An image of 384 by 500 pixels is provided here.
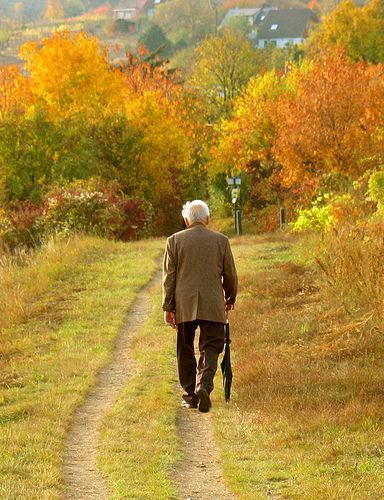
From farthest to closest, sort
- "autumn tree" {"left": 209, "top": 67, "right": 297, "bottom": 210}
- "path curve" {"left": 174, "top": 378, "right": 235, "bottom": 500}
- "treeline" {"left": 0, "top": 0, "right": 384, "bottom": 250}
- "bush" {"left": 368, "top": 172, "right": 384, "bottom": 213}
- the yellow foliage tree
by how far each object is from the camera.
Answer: "autumn tree" {"left": 209, "top": 67, "right": 297, "bottom": 210} < the yellow foliage tree < "treeline" {"left": 0, "top": 0, "right": 384, "bottom": 250} < "bush" {"left": 368, "top": 172, "right": 384, "bottom": 213} < "path curve" {"left": 174, "top": 378, "right": 235, "bottom": 500}

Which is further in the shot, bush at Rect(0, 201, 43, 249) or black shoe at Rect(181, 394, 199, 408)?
bush at Rect(0, 201, 43, 249)

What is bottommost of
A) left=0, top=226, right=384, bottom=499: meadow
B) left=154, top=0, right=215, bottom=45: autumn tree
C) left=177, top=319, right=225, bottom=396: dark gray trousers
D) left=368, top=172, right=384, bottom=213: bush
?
left=0, top=226, right=384, bottom=499: meadow

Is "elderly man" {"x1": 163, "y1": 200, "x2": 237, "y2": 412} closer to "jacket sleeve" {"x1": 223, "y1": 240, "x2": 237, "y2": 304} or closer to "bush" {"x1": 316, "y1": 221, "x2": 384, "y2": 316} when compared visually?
"jacket sleeve" {"x1": 223, "y1": 240, "x2": 237, "y2": 304}

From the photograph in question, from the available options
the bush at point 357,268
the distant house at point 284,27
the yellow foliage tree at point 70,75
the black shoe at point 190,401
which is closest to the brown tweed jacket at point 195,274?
the black shoe at point 190,401

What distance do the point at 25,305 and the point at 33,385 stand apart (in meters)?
6.11

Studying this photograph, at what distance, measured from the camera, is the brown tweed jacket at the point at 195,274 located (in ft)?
36.1

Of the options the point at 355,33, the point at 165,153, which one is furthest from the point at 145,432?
the point at 355,33

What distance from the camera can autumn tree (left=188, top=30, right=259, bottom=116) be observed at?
7619 centimetres

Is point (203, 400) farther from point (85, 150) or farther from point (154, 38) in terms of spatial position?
point (154, 38)

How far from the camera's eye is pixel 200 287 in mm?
11000

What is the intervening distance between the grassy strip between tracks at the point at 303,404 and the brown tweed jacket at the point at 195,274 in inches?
42.1

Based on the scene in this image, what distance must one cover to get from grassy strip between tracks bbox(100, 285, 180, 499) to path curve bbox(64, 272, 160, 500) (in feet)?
0.33

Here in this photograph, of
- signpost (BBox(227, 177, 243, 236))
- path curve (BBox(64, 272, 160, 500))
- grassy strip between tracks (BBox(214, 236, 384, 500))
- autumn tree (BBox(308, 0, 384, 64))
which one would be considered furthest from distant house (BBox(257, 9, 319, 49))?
path curve (BBox(64, 272, 160, 500))

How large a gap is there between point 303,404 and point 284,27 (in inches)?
5212
